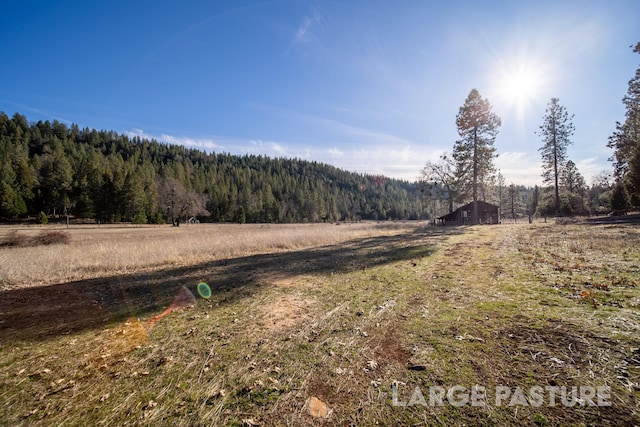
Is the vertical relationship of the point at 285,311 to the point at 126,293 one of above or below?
above

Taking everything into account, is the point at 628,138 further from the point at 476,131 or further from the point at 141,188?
the point at 141,188

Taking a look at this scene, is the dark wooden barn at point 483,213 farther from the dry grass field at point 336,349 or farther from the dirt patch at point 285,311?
the dirt patch at point 285,311

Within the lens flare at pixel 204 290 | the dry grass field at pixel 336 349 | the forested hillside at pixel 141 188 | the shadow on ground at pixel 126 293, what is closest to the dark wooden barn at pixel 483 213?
the forested hillside at pixel 141 188

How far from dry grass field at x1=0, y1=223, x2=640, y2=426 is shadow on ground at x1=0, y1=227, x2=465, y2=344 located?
0.09 meters

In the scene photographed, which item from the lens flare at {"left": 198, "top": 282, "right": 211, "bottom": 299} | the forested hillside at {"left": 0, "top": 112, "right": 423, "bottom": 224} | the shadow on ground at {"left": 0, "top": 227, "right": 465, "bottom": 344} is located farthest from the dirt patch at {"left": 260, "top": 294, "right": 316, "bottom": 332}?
the forested hillside at {"left": 0, "top": 112, "right": 423, "bottom": 224}

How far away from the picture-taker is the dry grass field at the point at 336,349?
2.98 m

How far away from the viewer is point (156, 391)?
345cm

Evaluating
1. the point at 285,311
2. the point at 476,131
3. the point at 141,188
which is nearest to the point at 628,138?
the point at 476,131

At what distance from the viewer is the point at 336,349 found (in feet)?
14.3

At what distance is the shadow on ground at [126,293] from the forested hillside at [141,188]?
53.0 m

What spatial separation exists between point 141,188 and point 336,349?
7792 cm

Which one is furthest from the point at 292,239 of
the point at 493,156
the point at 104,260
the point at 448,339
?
the point at 493,156

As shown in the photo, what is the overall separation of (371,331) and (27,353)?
6388mm

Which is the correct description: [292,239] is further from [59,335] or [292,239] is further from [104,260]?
[59,335]
